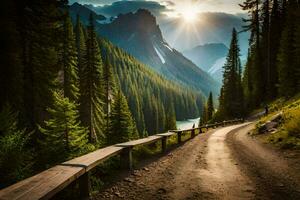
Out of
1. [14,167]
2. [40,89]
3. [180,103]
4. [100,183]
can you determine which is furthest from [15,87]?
[180,103]

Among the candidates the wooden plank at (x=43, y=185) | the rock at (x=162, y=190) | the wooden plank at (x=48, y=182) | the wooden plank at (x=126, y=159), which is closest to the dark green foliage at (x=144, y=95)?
the wooden plank at (x=126, y=159)

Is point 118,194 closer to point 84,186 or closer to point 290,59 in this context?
point 84,186

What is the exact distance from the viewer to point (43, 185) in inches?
176

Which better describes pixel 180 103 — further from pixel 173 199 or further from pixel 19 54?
pixel 173 199

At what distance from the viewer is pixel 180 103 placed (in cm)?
18800

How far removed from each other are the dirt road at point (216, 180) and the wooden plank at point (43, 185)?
1.08m

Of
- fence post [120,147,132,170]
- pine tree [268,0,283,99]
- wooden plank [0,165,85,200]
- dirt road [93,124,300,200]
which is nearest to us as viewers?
wooden plank [0,165,85,200]

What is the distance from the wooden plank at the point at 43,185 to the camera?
397 cm

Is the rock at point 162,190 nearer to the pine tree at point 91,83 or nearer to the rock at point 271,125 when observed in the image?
the rock at point 271,125

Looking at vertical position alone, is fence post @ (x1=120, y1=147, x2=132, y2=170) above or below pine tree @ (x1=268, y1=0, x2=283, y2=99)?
below

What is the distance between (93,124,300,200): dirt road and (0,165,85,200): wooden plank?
1.08 m

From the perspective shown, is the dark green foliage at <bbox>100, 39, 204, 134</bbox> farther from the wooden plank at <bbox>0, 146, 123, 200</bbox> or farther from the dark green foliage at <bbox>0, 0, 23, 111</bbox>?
the wooden plank at <bbox>0, 146, 123, 200</bbox>

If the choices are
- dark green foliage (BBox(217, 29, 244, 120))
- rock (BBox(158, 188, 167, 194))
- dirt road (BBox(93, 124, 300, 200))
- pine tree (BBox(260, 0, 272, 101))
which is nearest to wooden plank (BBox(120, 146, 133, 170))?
dirt road (BBox(93, 124, 300, 200))

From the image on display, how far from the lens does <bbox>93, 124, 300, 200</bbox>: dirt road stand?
571 centimetres
